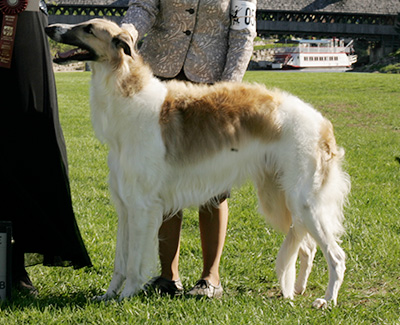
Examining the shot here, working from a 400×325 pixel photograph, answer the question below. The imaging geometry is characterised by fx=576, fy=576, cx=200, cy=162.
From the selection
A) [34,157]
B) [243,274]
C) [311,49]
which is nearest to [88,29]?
[34,157]

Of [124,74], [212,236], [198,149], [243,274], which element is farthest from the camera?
[243,274]

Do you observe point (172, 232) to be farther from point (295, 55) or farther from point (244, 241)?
point (295, 55)

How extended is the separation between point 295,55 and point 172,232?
48.3m

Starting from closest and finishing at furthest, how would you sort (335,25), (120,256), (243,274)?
(120,256) < (243,274) < (335,25)

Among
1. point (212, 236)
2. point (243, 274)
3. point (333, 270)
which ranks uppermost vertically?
point (212, 236)

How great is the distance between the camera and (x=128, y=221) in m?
3.77

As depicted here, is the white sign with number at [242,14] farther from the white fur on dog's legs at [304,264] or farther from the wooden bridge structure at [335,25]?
the wooden bridge structure at [335,25]

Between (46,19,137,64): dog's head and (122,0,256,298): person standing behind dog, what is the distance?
0.39 m

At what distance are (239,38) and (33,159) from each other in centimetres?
160

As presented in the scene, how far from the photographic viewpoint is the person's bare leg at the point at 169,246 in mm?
4113

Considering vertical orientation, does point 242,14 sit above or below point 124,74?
above

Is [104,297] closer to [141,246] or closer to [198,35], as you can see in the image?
[141,246]

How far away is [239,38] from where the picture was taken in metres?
3.92

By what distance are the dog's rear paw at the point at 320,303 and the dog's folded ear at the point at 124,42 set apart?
199 cm
